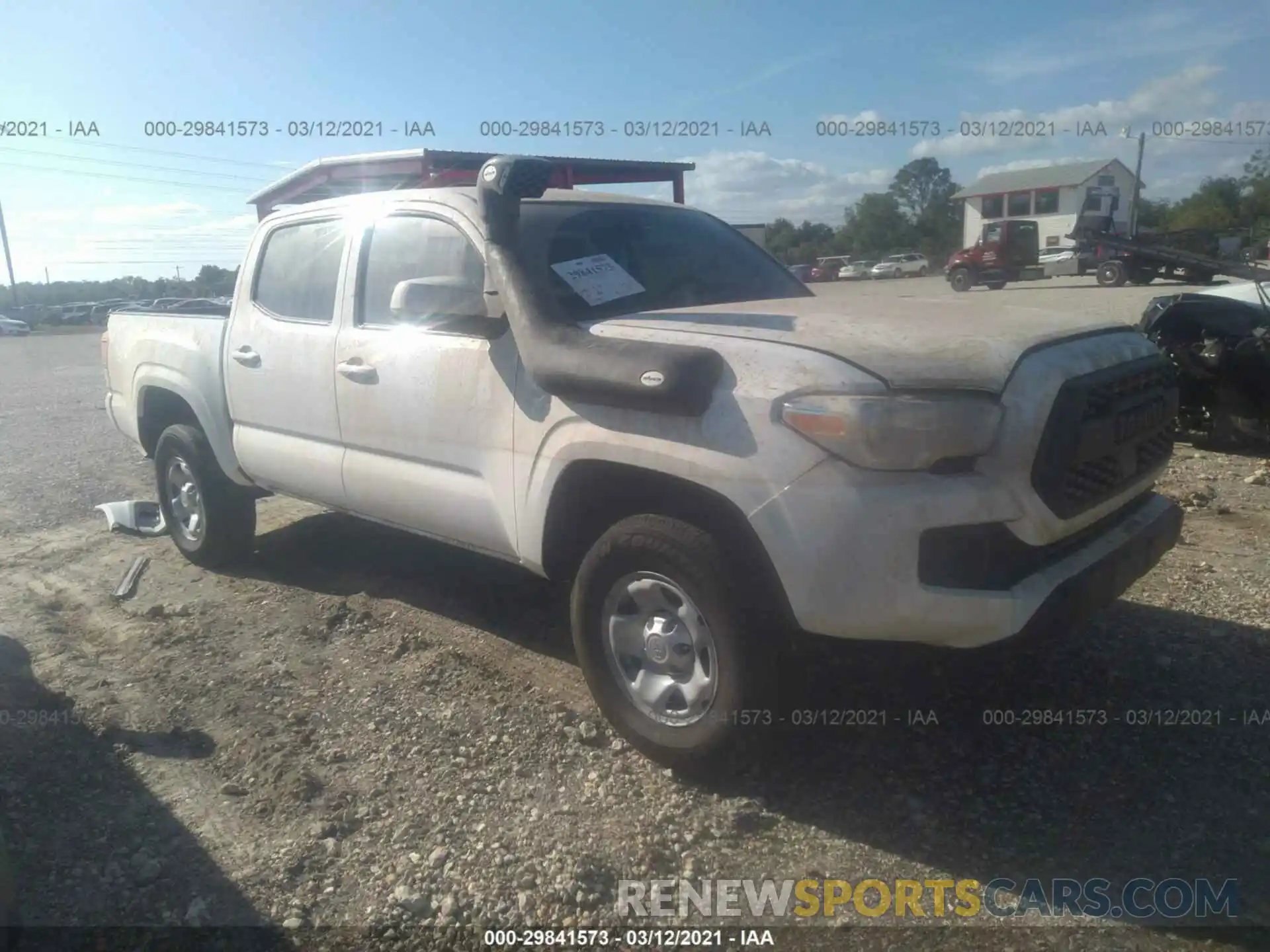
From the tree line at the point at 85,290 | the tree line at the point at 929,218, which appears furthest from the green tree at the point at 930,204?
Result: the tree line at the point at 85,290

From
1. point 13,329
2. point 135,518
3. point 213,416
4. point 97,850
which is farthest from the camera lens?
point 13,329

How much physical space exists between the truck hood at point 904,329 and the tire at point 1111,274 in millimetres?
25148

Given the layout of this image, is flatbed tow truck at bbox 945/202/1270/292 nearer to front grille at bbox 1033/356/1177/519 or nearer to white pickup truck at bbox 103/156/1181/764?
front grille at bbox 1033/356/1177/519

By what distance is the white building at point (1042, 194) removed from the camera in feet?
178

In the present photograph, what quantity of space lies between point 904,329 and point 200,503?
13.5 feet

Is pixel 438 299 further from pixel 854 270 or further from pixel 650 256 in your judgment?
pixel 854 270

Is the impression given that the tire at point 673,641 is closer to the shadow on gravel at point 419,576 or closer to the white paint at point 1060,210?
the shadow on gravel at point 419,576

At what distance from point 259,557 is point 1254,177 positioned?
6054cm

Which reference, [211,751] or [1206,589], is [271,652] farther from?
[1206,589]

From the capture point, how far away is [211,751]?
11.6ft

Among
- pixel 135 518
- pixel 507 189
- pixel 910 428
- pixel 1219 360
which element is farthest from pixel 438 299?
pixel 1219 360

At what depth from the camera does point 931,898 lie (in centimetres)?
261

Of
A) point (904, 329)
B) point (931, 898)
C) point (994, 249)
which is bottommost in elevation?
point (931, 898)

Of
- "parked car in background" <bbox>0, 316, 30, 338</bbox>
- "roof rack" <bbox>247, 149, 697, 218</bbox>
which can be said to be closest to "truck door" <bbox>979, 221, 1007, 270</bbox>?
"roof rack" <bbox>247, 149, 697, 218</bbox>
